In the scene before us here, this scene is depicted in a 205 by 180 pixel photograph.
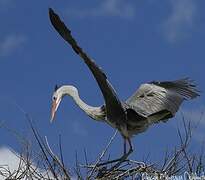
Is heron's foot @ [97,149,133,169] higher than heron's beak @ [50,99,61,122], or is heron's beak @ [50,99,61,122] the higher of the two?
heron's beak @ [50,99,61,122]

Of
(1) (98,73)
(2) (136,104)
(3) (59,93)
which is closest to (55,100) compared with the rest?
(3) (59,93)

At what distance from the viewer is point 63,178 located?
10.6 meters

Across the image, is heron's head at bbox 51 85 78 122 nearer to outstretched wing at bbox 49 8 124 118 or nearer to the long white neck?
the long white neck

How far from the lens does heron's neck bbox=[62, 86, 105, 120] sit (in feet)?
36.6

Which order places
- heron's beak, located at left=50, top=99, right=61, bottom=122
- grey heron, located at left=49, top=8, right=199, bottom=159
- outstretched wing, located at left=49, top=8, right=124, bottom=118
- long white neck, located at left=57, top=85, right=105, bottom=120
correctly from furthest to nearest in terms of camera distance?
heron's beak, located at left=50, top=99, right=61, bottom=122 < long white neck, located at left=57, top=85, right=105, bottom=120 < grey heron, located at left=49, top=8, right=199, bottom=159 < outstretched wing, located at left=49, top=8, right=124, bottom=118

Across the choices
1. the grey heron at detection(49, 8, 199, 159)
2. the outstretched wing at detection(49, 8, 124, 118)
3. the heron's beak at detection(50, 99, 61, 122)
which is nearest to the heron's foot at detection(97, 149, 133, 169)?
the grey heron at detection(49, 8, 199, 159)

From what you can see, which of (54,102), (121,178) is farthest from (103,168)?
(54,102)

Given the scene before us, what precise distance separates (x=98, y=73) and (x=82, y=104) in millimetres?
934

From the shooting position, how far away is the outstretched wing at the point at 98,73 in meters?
10.2

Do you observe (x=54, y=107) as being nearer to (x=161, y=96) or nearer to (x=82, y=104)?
(x=82, y=104)

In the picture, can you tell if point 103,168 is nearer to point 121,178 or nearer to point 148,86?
point 121,178

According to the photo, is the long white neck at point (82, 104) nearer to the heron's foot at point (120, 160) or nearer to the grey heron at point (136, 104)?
the grey heron at point (136, 104)

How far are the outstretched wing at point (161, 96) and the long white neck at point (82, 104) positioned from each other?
0.31 metres

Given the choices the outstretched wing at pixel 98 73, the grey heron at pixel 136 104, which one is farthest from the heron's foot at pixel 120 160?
the outstretched wing at pixel 98 73
